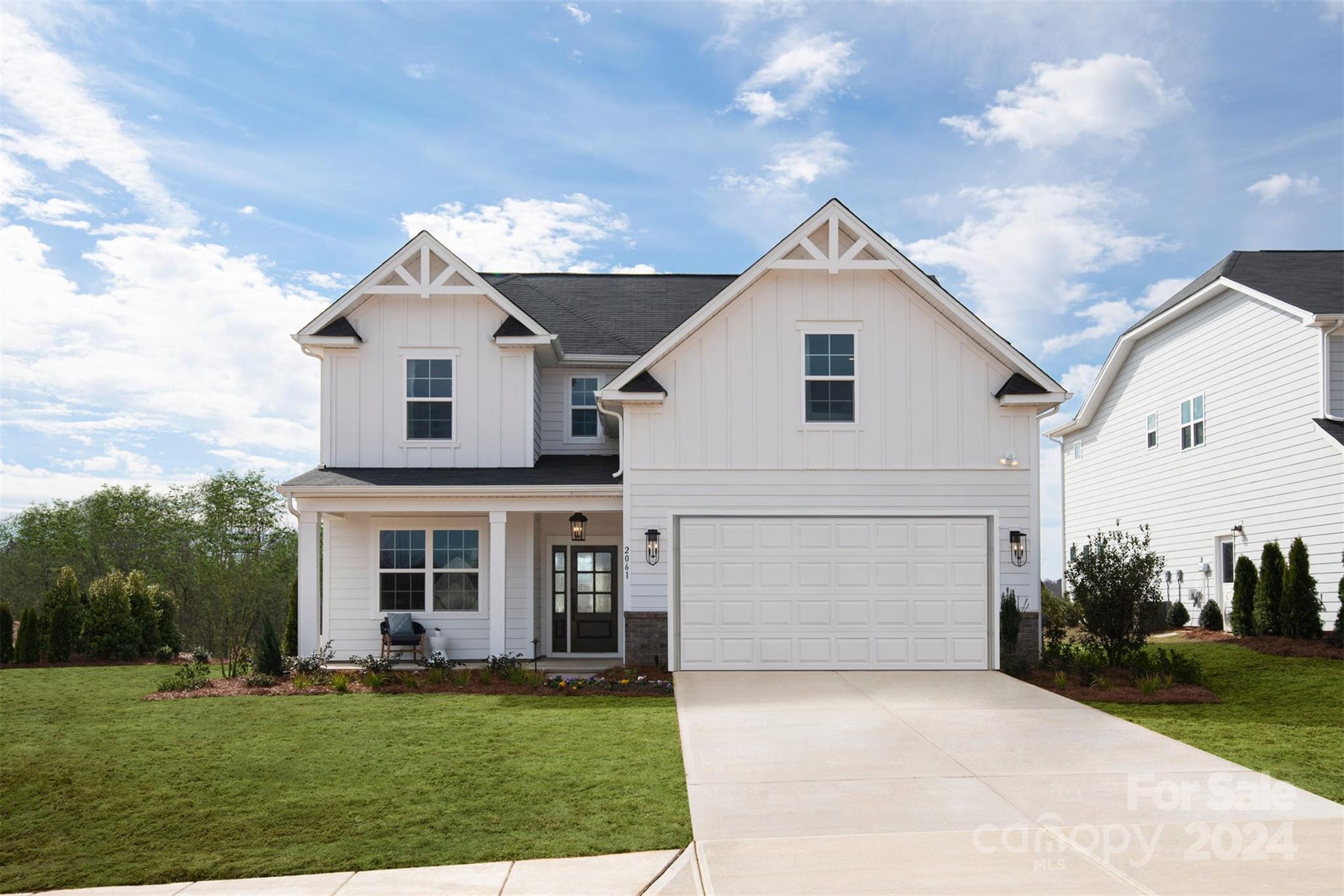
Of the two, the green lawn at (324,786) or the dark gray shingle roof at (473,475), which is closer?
the green lawn at (324,786)

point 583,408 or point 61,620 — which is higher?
point 583,408

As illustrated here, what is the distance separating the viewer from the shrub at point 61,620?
19.0 m

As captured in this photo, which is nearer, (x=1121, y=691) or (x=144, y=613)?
(x=1121, y=691)

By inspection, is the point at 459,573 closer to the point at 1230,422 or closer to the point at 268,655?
the point at 268,655

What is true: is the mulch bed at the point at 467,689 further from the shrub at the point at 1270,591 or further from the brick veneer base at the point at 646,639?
the shrub at the point at 1270,591

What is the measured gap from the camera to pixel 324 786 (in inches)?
333

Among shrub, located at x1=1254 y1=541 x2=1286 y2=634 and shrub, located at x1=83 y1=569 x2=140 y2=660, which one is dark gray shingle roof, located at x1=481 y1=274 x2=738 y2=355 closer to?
shrub, located at x1=83 y1=569 x2=140 y2=660

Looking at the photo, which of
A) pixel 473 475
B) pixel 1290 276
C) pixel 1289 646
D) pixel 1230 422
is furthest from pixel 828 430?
pixel 1290 276

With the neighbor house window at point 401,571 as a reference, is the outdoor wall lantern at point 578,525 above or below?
above

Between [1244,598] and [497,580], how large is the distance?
13303 mm

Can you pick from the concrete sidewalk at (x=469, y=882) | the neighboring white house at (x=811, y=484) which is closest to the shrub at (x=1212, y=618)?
the neighboring white house at (x=811, y=484)

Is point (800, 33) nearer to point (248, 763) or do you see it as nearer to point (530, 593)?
point (530, 593)

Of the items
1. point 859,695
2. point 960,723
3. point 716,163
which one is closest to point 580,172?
point 716,163

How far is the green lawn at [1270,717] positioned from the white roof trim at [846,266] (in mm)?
4770
